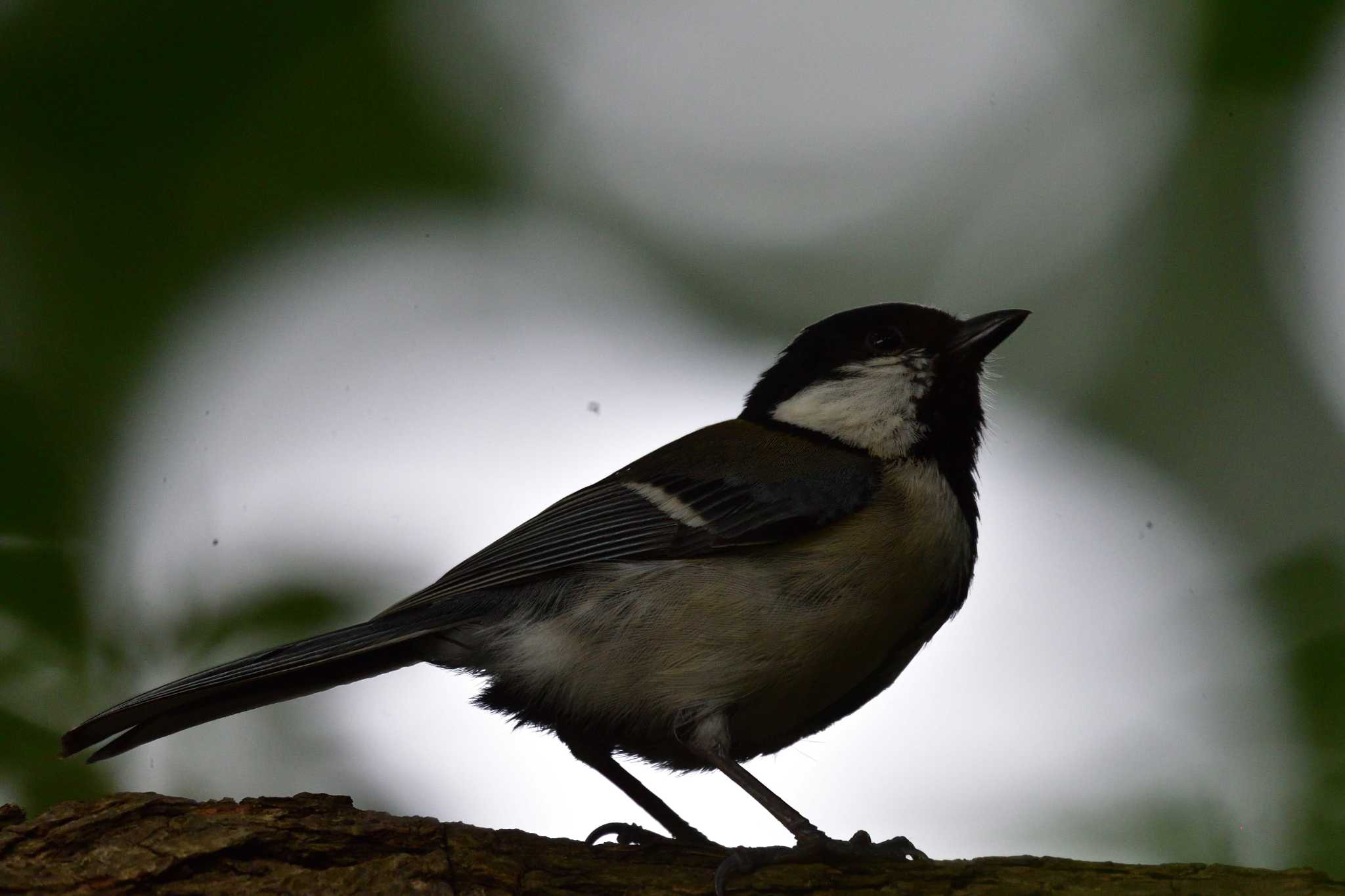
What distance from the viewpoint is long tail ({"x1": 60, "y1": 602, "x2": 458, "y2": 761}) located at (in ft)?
8.16

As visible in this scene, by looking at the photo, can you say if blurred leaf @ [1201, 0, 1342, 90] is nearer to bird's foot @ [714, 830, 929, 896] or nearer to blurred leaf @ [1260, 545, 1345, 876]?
blurred leaf @ [1260, 545, 1345, 876]

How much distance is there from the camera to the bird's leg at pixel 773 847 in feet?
7.65

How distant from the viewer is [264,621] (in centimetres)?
324

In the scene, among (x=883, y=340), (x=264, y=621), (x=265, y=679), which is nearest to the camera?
(x=265, y=679)

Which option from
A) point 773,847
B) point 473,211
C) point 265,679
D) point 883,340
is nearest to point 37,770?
point 265,679

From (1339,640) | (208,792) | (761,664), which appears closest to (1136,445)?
(1339,640)

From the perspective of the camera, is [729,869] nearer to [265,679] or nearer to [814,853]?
[814,853]

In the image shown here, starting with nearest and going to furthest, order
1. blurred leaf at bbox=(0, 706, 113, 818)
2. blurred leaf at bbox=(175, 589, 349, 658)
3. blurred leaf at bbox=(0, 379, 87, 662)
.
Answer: blurred leaf at bbox=(0, 706, 113, 818) → blurred leaf at bbox=(0, 379, 87, 662) → blurred leaf at bbox=(175, 589, 349, 658)

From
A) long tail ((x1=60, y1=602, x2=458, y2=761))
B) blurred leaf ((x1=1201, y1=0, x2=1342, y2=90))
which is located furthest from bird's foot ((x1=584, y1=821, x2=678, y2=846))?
blurred leaf ((x1=1201, y1=0, x2=1342, y2=90))

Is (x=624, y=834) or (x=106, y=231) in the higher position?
(x=106, y=231)

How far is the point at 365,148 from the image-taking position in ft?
11.2

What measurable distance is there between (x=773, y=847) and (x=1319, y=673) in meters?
1.64

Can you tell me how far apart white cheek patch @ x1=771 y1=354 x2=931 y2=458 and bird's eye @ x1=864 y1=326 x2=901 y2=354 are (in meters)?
0.04

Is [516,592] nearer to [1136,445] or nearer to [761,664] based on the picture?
[761,664]
